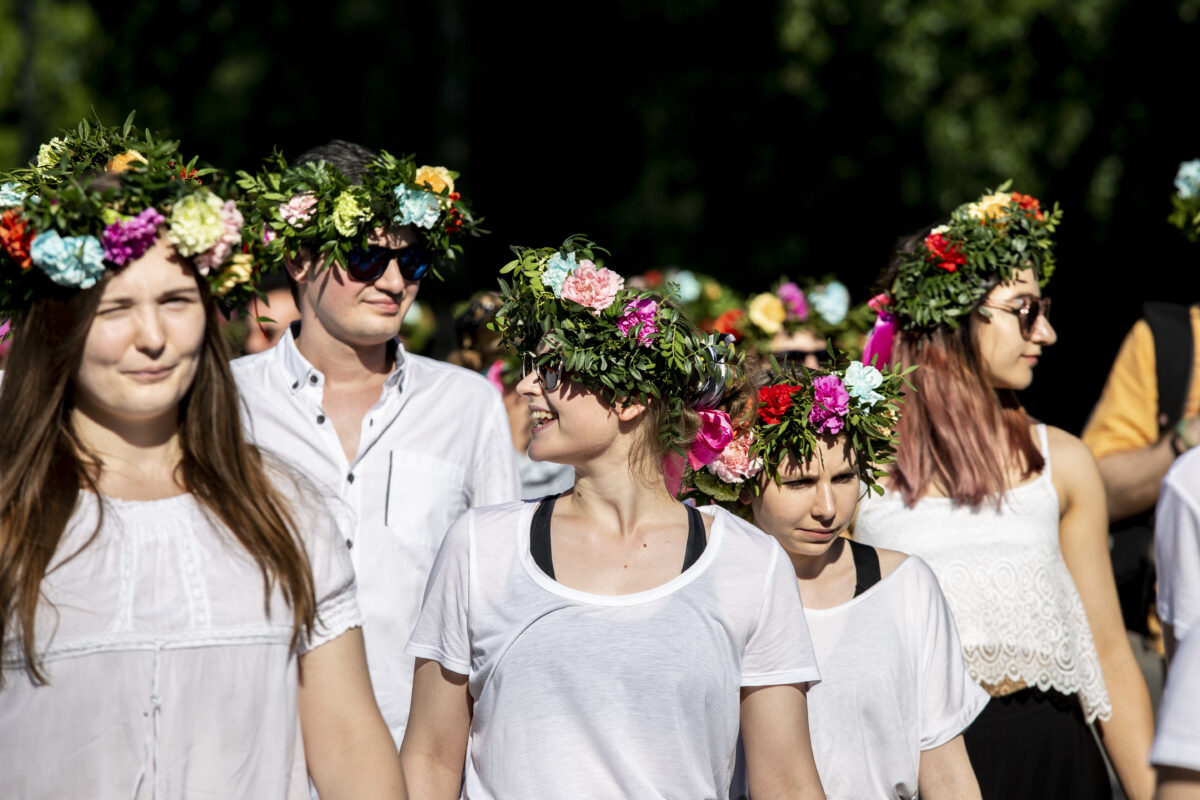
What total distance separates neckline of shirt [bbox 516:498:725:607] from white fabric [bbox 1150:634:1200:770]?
3.99ft

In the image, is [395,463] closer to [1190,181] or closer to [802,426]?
[802,426]

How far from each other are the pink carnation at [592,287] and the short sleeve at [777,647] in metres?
0.79

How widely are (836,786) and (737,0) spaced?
14697 mm

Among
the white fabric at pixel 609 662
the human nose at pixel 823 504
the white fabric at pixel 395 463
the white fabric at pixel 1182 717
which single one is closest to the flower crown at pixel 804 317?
the white fabric at pixel 395 463

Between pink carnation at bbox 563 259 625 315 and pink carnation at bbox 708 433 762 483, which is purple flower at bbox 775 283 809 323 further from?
pink carnation at bbox 563 259 625 315

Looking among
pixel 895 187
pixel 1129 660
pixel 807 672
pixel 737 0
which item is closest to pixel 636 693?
pixel 807 672

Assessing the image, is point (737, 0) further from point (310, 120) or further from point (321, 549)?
point (321, 549)

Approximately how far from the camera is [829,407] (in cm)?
400

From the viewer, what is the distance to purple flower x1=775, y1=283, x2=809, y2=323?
27.0 ft

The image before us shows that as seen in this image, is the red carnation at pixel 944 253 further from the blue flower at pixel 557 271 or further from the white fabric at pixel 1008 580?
the blue flower at pixel 557 271

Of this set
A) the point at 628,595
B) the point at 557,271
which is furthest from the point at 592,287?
the point at 628,595

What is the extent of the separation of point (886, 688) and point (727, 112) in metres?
14.1

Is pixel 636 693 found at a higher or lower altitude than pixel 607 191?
lower

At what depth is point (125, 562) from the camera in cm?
277
